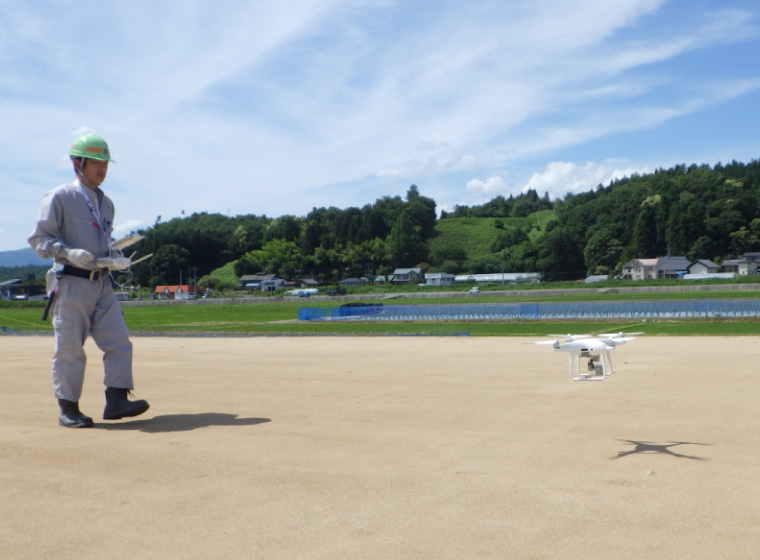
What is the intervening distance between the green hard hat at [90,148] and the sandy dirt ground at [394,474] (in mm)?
3073

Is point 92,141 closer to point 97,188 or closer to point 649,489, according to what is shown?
point 97,188

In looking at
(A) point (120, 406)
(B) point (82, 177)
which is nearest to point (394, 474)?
(A) point (120, 406)

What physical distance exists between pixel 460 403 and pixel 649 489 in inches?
163

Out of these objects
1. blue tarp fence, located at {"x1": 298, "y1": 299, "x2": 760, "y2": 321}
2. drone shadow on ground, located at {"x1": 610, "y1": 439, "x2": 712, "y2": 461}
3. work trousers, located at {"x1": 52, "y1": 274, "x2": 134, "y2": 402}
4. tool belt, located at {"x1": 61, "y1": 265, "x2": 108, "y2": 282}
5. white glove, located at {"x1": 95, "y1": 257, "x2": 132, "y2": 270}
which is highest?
white glove, located at {"x1": 95, "y1": 257, "x2": 132, "y2": 270}

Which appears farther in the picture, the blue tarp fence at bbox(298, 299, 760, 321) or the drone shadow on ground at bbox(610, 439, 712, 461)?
the blue tarp fence at bbox(298, 299, 760, 321)

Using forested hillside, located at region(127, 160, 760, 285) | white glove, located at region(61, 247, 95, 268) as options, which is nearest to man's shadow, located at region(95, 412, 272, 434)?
white glove, located at region(61, 247, 95, 268)

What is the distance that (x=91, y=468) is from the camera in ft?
18.4

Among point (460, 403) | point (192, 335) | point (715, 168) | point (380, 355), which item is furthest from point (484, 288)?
point (715, 168)

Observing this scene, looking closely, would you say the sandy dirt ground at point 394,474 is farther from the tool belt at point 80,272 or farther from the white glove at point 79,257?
the white glove at point 79,257

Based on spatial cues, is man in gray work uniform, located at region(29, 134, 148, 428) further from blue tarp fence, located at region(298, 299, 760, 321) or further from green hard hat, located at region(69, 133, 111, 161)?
blue tarp fence, located at region(298, 299, 760, 321)

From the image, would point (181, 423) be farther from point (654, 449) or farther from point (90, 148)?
point (654, 449)

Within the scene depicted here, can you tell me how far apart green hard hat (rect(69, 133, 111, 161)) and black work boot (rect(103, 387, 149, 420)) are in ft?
8.80

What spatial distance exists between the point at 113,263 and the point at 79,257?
350 millimetres

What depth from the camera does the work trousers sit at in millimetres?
7520
